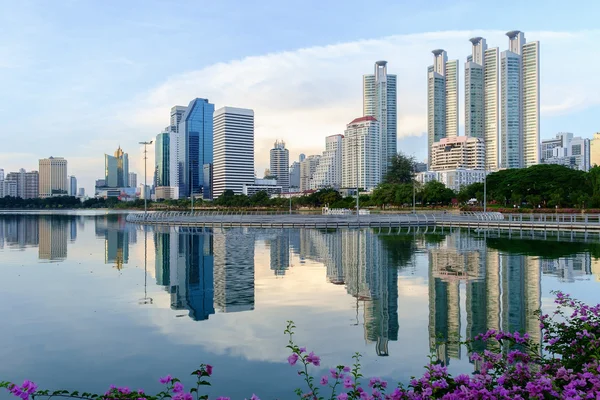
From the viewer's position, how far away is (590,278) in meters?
18.6

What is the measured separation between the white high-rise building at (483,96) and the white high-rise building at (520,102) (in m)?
2.81

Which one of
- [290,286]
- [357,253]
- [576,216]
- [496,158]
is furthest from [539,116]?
[290,286]

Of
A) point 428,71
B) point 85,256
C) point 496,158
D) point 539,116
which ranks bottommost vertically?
point 85,256

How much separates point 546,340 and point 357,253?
21361 mm

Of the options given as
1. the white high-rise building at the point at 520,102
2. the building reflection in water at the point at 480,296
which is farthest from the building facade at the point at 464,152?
the building reflection in water at the point at 480,296

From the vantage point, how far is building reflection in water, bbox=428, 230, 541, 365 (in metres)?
11.2

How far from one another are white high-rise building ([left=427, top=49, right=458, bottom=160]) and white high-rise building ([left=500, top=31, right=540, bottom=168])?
18.5 meters

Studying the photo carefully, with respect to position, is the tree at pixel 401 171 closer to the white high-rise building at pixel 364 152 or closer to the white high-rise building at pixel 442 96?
the white high-rise building at pixel 364 152

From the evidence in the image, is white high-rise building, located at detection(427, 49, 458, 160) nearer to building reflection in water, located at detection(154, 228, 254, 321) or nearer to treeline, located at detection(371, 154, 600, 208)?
treeline, located at detection(371, 154, 600, 208)

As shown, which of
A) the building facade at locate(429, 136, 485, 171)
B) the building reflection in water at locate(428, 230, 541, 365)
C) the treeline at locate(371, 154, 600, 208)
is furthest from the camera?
the building facade at locate(429, 136, 485, 171)

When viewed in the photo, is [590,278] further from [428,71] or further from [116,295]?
[428,71]

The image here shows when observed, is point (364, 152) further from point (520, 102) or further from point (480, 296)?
point (480, 296)

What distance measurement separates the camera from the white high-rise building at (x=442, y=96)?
6855 inches

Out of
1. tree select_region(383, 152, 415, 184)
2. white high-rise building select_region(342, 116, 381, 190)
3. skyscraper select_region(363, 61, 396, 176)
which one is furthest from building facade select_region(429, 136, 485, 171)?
tree select_region(383, 152, 415, 184)
